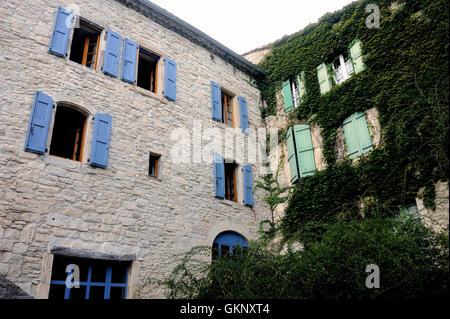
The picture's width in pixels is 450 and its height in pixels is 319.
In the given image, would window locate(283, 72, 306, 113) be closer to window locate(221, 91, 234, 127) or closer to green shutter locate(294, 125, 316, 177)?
green shutter locate(294, 125, 316, 177)

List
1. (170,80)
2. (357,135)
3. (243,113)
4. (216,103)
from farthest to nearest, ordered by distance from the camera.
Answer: (243,113)
(216,103)
(170,80)
(357,135)

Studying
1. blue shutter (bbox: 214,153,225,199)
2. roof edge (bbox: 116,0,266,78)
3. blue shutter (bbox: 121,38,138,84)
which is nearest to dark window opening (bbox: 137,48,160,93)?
blue shutter (bbox: 121,38,138,84)

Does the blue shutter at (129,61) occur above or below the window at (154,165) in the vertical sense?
above

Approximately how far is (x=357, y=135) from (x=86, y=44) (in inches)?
257

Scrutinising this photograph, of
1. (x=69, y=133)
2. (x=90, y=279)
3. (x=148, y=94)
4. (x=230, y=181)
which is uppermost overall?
(x=148, y=94)

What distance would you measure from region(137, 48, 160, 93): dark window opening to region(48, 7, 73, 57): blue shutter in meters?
1.76

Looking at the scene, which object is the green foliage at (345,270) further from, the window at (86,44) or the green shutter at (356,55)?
the window at (86,44)

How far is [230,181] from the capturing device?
9.32m

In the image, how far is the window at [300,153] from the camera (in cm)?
882

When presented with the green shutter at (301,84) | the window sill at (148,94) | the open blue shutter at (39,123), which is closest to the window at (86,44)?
the window sill at (148,94)

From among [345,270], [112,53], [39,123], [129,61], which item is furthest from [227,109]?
[345,270]

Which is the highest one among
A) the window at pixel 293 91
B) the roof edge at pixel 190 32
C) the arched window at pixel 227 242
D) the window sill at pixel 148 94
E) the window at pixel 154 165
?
the roof edge at pixel 190 32

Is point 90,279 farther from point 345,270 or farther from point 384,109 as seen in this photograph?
point 384,109

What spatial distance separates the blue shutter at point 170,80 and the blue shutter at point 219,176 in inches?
73.2
